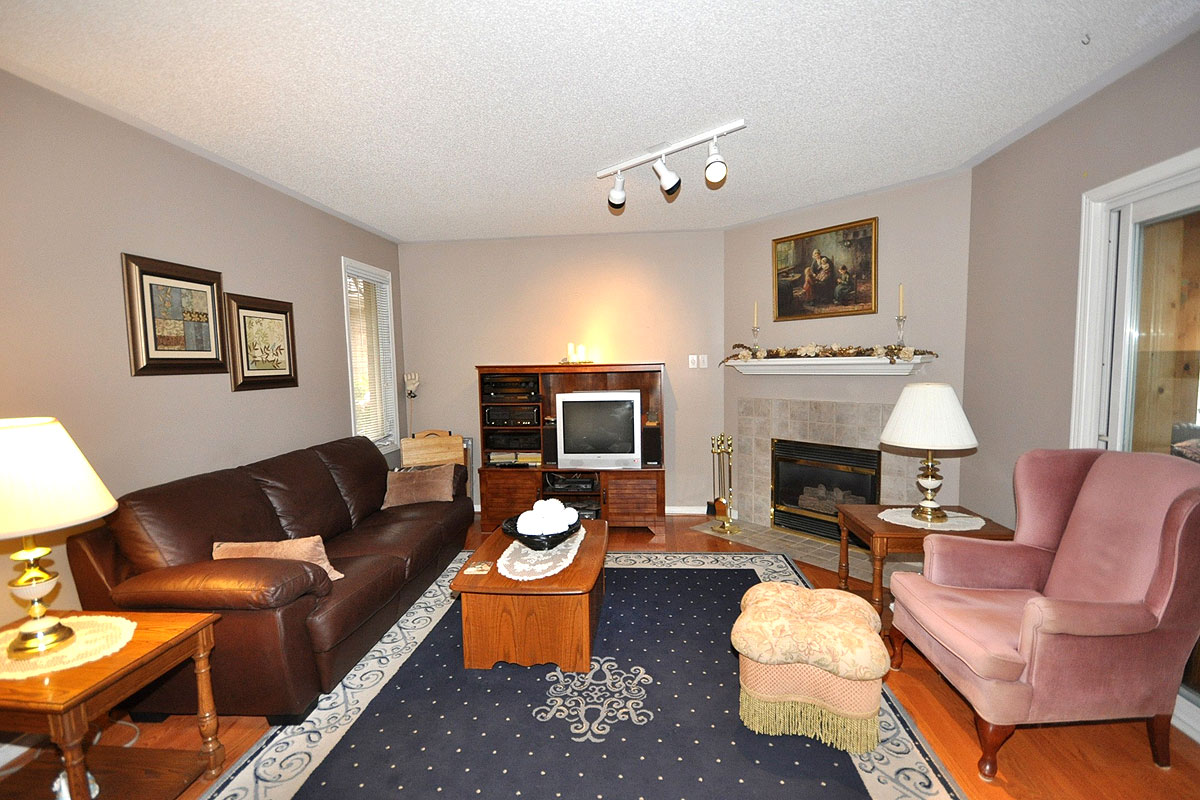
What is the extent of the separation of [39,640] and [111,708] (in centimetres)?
37

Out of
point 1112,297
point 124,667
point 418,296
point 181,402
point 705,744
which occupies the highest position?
point 418,296

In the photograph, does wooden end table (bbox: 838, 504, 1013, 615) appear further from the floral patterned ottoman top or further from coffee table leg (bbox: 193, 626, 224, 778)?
coffee table leg (bbox: 193, 626, 224, 778)

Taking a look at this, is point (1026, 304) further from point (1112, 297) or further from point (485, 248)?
point (485, 248)

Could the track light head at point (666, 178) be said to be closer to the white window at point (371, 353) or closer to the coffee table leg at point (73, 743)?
the white window at point (371, 353)

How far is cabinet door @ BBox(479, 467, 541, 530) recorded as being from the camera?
15.3 feet

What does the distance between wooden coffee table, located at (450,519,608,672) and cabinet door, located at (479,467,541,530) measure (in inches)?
84.3

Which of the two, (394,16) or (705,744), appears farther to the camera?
(705,744)

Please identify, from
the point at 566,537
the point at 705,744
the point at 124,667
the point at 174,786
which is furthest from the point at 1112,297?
the point at 174,786

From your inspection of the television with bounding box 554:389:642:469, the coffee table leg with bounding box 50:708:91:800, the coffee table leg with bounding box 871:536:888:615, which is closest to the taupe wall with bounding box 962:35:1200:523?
the coffee table leg with bounding box 871:536:888:615

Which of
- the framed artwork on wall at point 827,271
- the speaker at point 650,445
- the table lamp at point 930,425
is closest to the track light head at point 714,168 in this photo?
the table lamp at point 930,425

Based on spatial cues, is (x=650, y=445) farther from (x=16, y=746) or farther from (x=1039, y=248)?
(x=16, y=746)

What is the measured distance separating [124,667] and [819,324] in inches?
176

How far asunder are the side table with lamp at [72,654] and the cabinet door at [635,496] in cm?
312

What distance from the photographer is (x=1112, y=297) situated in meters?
2.45
